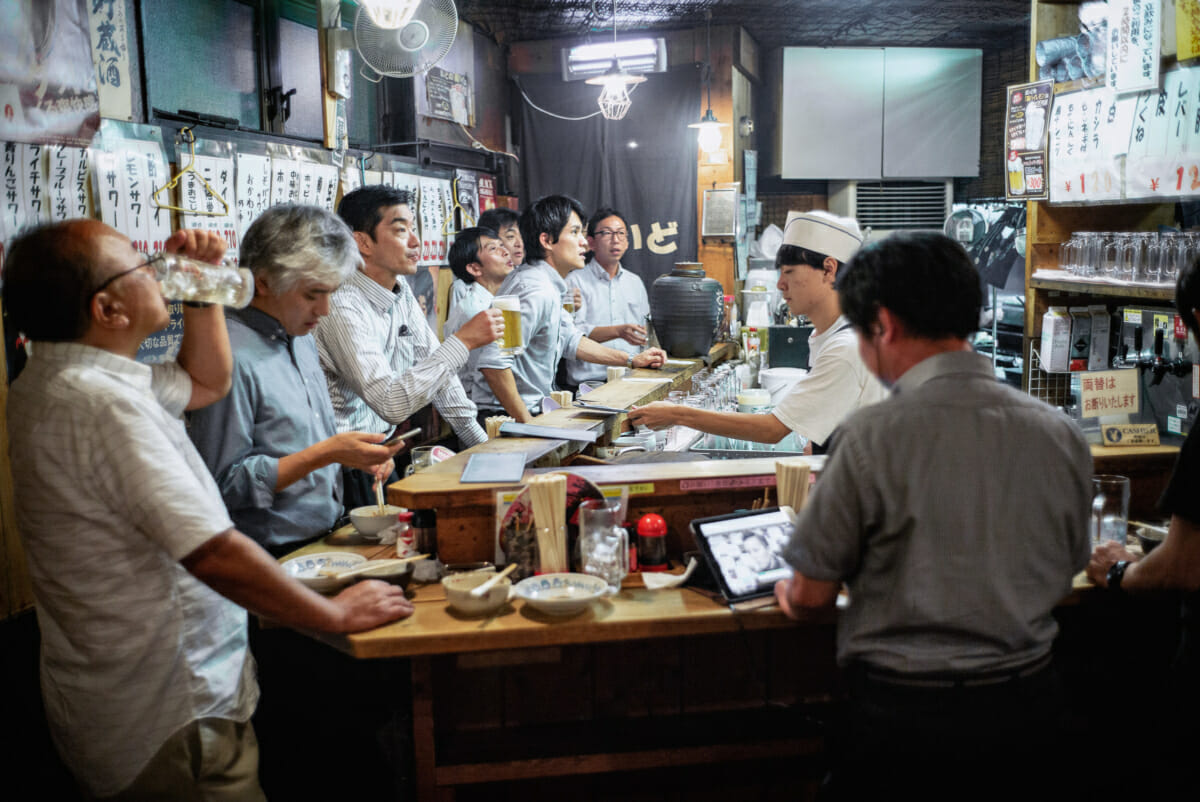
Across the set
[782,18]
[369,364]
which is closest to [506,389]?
[369,364]

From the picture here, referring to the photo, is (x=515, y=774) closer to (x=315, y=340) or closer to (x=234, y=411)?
(x=234, y=411)

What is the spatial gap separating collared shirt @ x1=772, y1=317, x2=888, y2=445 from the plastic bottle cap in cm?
74

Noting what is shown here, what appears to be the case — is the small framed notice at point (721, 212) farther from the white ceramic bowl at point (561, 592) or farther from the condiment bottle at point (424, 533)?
the white ceramic bowl at point (561, 592)

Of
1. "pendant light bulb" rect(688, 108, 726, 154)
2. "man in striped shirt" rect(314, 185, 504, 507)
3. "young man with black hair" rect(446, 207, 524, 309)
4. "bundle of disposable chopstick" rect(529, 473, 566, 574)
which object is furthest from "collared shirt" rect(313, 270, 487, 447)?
"pendant light bulb" rect(688, 108, 726, 154)

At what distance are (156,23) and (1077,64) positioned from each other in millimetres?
3895

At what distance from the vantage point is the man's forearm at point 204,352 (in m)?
2.15

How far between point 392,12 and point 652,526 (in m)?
3.26

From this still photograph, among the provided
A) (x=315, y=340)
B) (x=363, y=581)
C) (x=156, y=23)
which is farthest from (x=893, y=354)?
(x=156, y=23)

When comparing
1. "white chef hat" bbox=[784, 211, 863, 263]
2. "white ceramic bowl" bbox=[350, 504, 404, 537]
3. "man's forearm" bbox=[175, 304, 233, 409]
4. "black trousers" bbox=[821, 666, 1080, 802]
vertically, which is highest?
"white chef hat" bbox=[784, 211, 863, 263]

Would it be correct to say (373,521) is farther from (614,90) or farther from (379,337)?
(614,90)

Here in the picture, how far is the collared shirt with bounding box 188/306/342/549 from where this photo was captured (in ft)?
7.99

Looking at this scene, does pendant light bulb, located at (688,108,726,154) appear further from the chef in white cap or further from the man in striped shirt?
the chef in white cap

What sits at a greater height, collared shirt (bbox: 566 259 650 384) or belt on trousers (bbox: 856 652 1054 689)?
collared shirt (bbox: 566 259 650 384)

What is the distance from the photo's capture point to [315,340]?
3.13 meters
